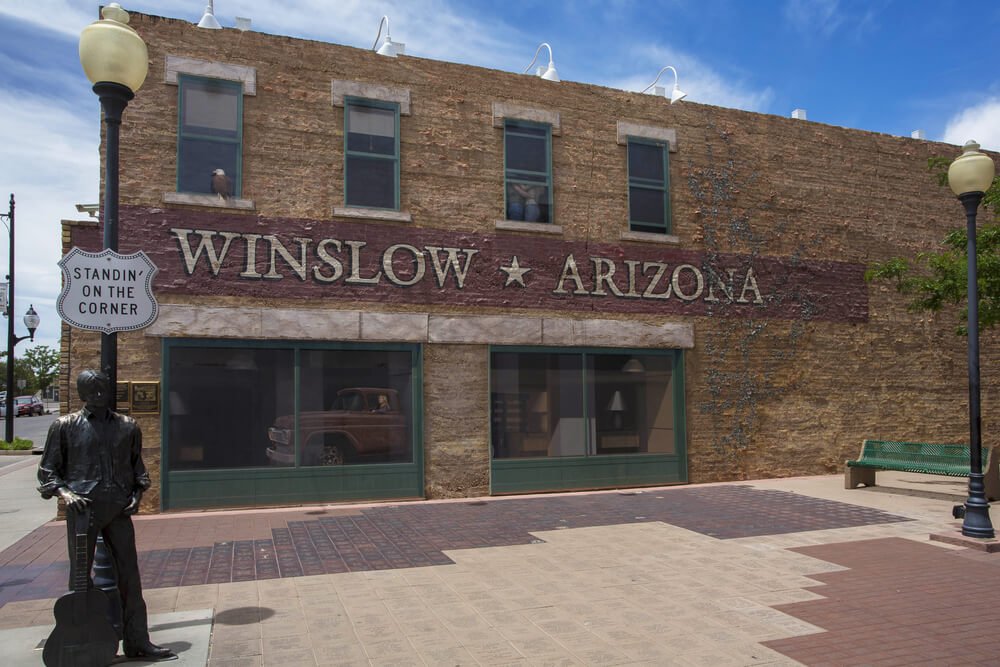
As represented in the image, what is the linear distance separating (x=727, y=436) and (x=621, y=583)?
7.61 meters

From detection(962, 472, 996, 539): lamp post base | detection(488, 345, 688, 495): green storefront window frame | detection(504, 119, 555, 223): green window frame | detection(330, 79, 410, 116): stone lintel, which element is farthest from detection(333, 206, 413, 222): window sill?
detection(962, 472, 996, 539): lamp post base

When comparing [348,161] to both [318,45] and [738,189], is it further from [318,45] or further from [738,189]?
[738,189]

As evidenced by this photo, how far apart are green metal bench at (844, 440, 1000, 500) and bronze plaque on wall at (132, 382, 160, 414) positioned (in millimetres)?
11055

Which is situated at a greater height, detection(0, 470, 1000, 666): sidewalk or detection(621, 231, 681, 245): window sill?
detection(621, 231, 681, 245): window sill

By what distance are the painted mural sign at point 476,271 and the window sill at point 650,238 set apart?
113 millimetres

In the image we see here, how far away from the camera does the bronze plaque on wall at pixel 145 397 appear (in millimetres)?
10352

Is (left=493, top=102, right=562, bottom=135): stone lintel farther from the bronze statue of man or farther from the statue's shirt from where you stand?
the statue's shirt

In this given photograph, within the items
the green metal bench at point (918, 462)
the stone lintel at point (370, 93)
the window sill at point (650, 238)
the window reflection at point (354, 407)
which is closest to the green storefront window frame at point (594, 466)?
the window reflection at point (354, 407)

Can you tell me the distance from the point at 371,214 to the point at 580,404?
471 cm

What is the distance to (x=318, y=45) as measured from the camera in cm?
1170

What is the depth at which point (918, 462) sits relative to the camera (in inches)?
471

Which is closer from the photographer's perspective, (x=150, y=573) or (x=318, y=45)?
(x=150, y=573)

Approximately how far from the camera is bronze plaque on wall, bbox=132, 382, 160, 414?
10.4m

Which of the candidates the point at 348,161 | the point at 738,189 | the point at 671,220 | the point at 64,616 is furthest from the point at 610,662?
the point at 738,189
